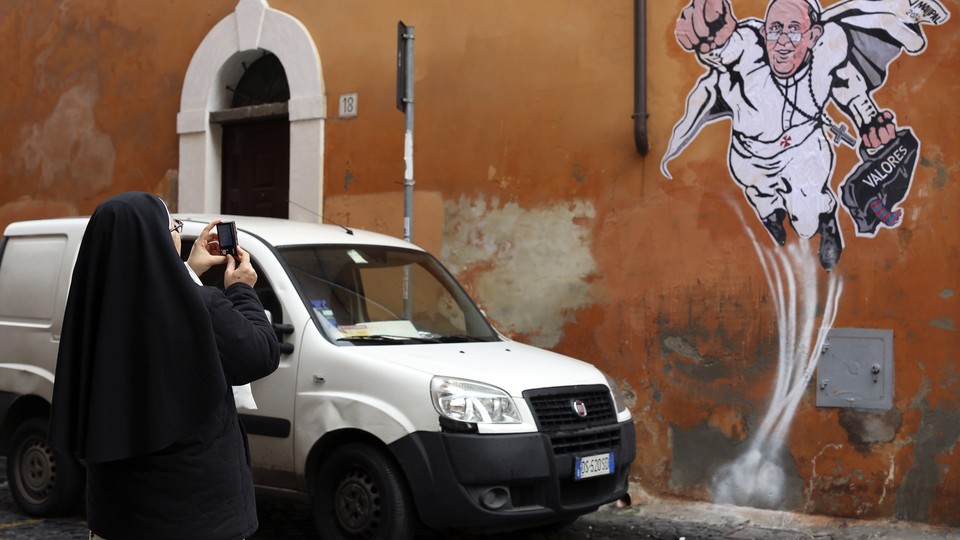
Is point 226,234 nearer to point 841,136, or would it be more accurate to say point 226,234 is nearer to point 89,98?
point 841,136

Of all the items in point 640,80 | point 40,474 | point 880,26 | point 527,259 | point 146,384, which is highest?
point 880,26

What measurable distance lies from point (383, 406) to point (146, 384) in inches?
109

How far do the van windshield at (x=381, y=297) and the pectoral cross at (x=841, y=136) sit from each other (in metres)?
2.77

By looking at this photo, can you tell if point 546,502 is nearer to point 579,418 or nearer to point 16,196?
point 579,418

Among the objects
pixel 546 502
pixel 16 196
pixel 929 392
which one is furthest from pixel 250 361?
pixel 16 196

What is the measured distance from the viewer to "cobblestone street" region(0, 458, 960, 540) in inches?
263

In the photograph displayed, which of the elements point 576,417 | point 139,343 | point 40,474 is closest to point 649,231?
point 576,417

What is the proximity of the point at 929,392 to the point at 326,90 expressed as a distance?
5.70 metres

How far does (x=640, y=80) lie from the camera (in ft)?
27.2

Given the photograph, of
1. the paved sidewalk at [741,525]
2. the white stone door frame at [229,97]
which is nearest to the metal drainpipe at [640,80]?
the paved sidewalk at [741,525]

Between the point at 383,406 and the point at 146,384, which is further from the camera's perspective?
the point at 383,406

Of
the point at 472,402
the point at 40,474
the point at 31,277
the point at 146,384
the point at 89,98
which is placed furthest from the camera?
the point at 89,98

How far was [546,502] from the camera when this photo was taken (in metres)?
5.63

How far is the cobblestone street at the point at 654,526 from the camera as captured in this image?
6672 mm
